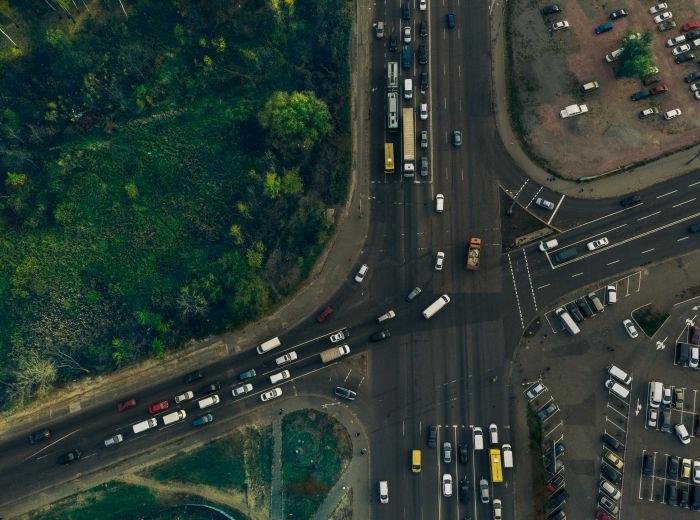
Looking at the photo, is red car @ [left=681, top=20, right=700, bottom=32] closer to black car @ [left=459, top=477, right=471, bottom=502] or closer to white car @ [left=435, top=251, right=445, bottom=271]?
white car @ [left=435, top=251, right=445, bottom=271]

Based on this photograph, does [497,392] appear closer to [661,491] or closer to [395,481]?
[395,481]

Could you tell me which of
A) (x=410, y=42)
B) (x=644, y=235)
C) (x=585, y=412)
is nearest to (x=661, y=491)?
(x=585, y=412)

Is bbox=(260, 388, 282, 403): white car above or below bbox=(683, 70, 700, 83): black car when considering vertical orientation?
below

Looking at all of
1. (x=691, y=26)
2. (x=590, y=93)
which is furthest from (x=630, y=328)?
(x=691, y=26)

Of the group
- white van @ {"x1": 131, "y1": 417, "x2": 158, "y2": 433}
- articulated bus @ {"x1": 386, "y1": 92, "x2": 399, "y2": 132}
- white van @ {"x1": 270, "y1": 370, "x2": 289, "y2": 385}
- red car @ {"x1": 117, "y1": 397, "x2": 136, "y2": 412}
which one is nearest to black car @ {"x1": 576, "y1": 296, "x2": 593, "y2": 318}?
articulated bus @ {"x1": 386, "y1": 92, "x2": 399, "y2": 132}

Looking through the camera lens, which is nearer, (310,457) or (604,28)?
(310,457)

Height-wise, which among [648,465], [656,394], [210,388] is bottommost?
[648,465]

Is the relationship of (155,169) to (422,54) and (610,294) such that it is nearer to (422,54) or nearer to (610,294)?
(422,54)
